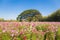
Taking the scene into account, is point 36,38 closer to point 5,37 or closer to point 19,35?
point 19,35

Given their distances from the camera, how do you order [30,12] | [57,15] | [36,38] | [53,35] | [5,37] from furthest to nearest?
[30,12], [57,15], [53,35], [36,38], [5,37]

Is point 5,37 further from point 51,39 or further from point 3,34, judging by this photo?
point 51,39

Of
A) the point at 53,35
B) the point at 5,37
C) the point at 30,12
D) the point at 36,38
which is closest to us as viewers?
the point at 5,37

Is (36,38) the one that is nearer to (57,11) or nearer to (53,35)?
(53,35)

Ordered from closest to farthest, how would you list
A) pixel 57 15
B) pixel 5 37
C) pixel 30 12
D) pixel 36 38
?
pixel 5 37
pixel 36 38
pixel 57 15
pixel 30 12

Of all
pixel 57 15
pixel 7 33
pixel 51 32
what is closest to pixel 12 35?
pixel 7 33

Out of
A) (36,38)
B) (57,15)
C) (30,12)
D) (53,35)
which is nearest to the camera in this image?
(36,38)

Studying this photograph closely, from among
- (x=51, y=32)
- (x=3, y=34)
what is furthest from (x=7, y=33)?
(x=51, y=32)

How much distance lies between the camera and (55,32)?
3.84 meters

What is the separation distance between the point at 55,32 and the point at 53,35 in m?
0.10

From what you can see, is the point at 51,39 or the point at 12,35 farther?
the point at 51,39

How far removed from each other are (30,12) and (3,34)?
1562 inches

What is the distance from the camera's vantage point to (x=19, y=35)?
336cm

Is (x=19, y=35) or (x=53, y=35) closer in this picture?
(x=19, y=35)
